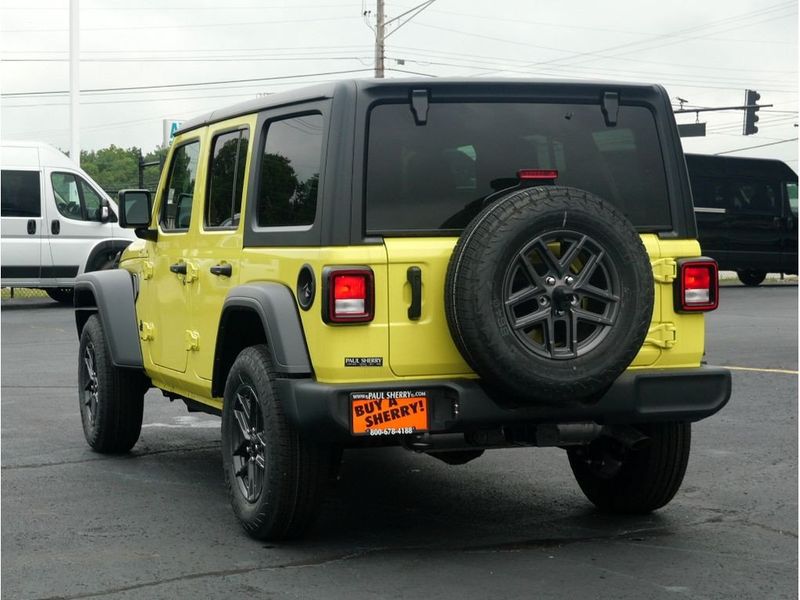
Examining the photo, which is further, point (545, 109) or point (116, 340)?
point (116, 340)

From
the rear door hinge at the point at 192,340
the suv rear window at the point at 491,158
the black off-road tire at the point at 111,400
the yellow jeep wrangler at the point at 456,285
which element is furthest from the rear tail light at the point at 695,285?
the black off-road tire at the point at 111,400

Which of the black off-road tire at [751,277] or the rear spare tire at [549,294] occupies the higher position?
the rear spare tire at [549,294]

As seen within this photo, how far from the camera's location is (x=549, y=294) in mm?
5402

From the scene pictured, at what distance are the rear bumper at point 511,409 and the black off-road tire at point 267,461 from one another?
15cm

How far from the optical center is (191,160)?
24.3 ft

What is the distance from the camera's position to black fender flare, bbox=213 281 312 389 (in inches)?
219

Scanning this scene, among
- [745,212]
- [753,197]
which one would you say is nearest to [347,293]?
[745,212]

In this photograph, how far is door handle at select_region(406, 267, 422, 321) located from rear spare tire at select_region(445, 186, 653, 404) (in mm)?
125

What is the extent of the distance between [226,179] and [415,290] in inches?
64.4

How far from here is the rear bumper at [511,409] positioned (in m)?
5.42

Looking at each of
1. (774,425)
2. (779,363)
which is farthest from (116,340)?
(779,363)

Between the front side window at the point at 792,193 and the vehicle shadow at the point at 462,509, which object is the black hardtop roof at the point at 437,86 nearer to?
the vehicle shadow at the point at 462,509

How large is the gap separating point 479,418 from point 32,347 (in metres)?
11.2

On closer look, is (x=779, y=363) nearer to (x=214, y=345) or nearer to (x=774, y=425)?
(x=774, y=425)
